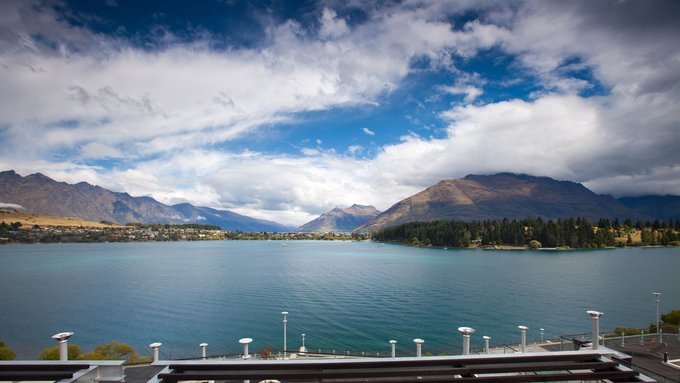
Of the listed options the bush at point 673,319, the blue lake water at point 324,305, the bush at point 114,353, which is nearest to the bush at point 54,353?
the bush at point 114,353

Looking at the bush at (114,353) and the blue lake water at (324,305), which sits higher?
the bush at (114,353)

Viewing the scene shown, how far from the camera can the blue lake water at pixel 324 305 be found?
1722 inches

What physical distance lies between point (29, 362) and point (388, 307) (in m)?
54.9

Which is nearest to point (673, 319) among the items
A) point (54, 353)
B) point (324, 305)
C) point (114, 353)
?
point (324, 305)

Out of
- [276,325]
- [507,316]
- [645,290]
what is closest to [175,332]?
[276,325]

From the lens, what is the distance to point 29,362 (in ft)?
16.5

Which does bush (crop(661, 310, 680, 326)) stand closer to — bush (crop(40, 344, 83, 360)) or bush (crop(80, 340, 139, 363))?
bush (crop(80, 340, 139, 363))

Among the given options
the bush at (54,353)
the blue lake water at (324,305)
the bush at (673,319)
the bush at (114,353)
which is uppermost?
the bush at (673,319)

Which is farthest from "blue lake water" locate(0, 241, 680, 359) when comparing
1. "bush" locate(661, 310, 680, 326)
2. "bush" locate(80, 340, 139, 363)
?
"bush" locate(661, 310, 680, 326)

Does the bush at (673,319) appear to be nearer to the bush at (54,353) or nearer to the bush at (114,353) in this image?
the bush at (114,353)

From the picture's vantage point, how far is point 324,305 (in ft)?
192

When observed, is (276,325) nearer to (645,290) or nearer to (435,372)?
(435,372)

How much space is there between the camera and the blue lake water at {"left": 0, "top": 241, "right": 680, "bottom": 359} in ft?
144

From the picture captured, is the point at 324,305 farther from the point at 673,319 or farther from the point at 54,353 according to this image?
the point at 673,319
